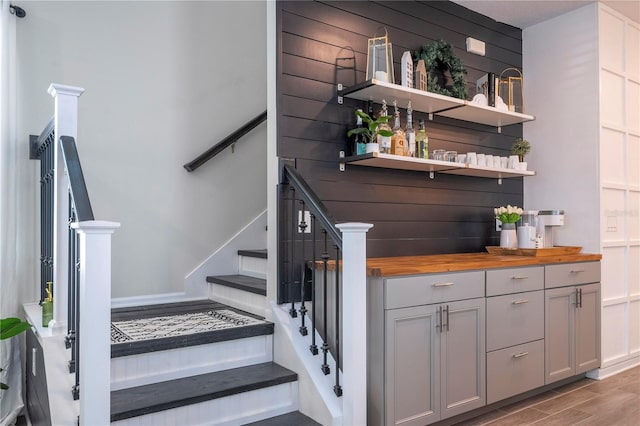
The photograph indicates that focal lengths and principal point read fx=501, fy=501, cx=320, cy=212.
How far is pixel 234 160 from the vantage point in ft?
13.2

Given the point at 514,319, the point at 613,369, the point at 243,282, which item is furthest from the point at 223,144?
the point at 613,369

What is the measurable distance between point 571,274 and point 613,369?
952 mm

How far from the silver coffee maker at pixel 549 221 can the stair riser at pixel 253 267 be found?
200 centimetres

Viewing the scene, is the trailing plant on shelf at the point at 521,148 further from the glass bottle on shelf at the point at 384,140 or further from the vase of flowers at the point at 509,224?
the glass bottle on shelf at the point at 384,140

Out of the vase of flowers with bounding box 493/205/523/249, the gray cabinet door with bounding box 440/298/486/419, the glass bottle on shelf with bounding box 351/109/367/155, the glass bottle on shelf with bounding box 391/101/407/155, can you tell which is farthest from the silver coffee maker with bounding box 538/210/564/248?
the glass bottle on shelf with bounding box 351/109/367/155

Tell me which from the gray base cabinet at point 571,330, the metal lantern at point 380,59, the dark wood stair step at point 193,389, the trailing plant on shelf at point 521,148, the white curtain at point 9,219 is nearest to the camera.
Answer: the dark wood stair step at point 193,389

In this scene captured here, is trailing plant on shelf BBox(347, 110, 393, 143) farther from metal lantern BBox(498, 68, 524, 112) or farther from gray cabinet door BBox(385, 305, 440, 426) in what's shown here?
metal lantern BBox(498, 68, 524, 112)

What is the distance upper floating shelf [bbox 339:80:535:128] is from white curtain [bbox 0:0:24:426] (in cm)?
192

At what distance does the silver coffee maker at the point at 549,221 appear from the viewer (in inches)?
142

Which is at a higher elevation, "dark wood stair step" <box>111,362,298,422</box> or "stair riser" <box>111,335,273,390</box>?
"stair riser" <box>111,335,273,390</box>

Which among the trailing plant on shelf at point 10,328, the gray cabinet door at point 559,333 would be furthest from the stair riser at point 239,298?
the gray cabinet door at point 559,333

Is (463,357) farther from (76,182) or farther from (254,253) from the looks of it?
(76,182)

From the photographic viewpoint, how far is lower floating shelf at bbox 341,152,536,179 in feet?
9.60

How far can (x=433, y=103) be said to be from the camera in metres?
3.29
